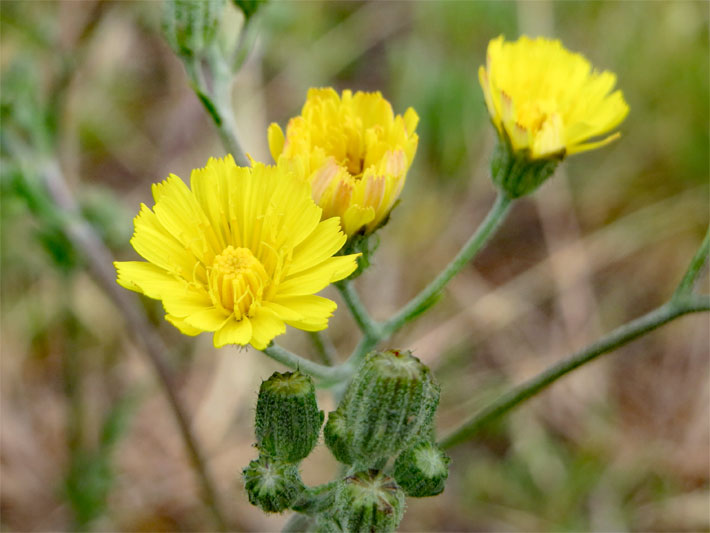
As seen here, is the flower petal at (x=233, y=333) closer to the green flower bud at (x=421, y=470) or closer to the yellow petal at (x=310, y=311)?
the yellow petal at (x=310, y=311)

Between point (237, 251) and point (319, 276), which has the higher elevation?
point (237, 251)

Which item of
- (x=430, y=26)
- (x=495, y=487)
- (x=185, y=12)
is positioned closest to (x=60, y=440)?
(x=495, y=487)

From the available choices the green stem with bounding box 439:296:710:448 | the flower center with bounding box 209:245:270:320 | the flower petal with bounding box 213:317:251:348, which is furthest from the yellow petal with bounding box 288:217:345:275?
the green stem with bounding box 439:296:710:448

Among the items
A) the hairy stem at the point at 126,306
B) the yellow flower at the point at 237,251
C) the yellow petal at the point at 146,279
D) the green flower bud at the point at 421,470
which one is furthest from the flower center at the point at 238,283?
the hairy stem at the point at 126,306

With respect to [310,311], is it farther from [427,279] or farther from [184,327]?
[427,279]

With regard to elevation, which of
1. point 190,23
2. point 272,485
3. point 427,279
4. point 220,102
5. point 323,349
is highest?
point 427,279

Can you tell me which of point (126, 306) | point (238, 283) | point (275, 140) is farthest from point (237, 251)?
point (126, 306)

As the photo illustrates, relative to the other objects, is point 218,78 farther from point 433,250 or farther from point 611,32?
point 611,32

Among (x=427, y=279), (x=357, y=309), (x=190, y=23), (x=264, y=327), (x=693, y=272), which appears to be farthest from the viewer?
(x=427, y=279)
